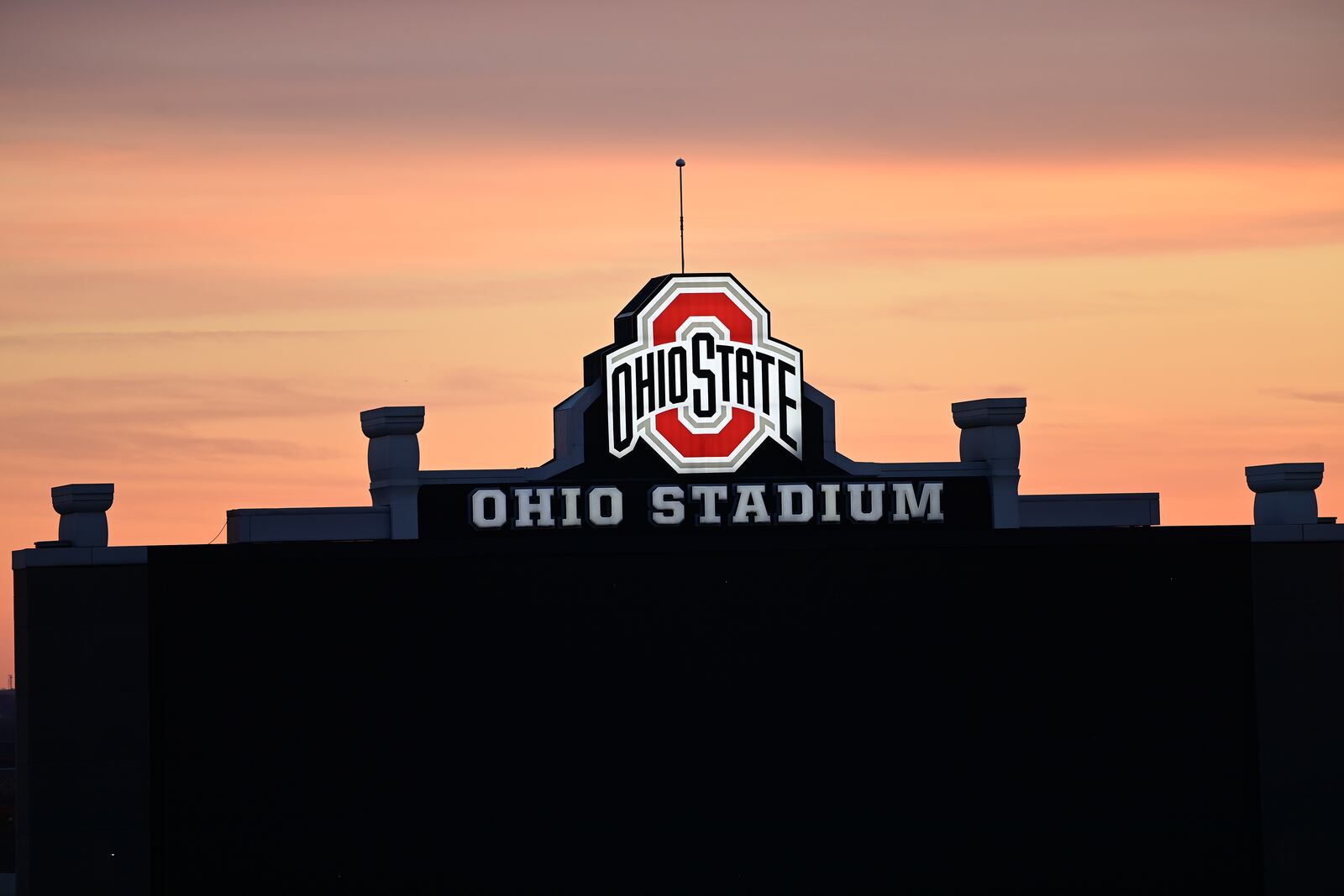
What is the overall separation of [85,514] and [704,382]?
37.3 feet

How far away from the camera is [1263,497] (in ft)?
144

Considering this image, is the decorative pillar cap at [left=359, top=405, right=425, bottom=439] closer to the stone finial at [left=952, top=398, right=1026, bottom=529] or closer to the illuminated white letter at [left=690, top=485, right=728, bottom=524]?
the illuminated white letter at [left=690, top=485, right=728, bottom=524]

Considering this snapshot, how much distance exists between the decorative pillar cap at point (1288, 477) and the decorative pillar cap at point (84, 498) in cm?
2211

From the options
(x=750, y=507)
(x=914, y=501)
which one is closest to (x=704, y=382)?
(x=750, y=507)

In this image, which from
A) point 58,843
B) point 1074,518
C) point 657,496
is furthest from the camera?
point 1074,518

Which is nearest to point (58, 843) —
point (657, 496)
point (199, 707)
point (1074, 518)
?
point (199, 707)

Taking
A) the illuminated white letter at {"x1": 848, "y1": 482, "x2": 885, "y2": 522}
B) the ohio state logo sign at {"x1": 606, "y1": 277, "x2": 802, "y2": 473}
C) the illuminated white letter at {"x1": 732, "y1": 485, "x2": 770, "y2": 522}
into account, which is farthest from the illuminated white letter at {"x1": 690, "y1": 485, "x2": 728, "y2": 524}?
the illuminated white letter at {"x1": 848, "y1": 482, "x2": 885, "y2": 522}

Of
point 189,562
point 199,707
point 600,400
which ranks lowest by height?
point 199,707

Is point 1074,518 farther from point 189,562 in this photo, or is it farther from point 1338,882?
point 189,562

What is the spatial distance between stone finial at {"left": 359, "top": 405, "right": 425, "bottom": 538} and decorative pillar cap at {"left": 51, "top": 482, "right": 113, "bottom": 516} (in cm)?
487

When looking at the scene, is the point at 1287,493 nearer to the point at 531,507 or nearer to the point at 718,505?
the point at 718,505

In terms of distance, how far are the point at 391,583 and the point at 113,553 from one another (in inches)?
189

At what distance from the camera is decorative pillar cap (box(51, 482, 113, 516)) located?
39250 mm

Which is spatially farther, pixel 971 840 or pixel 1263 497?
pixel 1263 497
